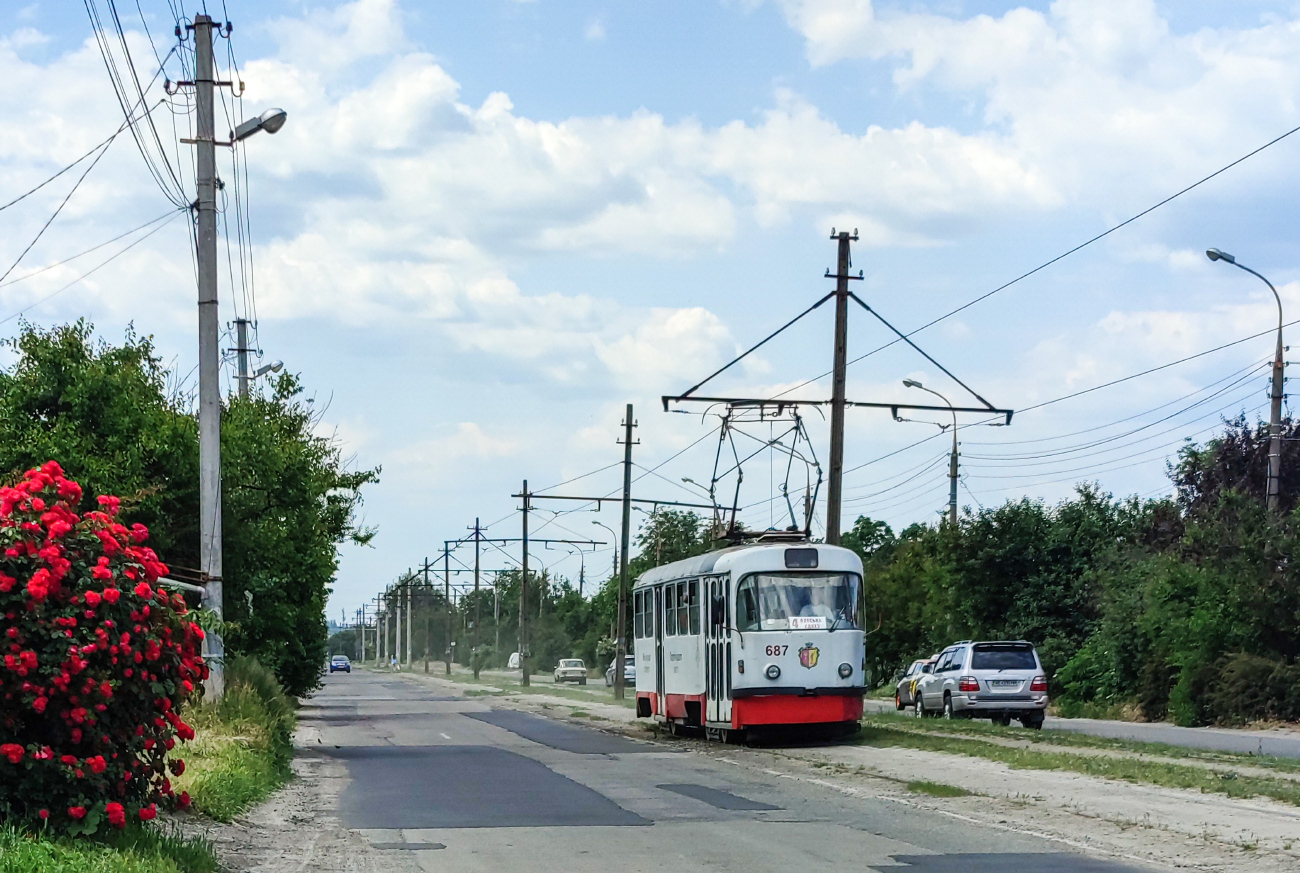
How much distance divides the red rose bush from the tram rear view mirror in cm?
1595

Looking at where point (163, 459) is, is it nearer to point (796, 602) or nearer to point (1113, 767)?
point (796, 602)

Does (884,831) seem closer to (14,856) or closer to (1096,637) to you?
(14,856)

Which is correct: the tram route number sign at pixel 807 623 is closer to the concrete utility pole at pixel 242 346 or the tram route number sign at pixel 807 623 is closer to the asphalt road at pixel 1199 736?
the asphalt road at pixel 1199 736

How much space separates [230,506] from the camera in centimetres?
2603

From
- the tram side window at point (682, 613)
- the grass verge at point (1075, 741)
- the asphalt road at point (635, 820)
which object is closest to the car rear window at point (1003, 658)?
the grass verge at point (1075, 741)

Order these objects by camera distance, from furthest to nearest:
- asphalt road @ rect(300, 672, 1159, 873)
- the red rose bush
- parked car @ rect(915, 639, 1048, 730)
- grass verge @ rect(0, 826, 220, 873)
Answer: parked car @ rect(915, 639, 1048, 730) → asphalt road @ rect(300, 672, 1159, 873) → the red rose bush → grass verge @ rect(0, 826, 220, 873)

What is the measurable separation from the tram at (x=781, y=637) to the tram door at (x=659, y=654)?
3619 mm

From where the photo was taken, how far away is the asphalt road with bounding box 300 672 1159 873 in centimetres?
1196

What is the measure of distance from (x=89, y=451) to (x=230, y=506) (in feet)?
11.2

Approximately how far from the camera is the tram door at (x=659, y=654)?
102 ft

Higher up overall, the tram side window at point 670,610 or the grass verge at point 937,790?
the tram side window at point 670,610

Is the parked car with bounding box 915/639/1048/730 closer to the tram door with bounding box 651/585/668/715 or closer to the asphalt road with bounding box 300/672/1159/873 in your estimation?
the tram door with bounding box 651/585/668/715

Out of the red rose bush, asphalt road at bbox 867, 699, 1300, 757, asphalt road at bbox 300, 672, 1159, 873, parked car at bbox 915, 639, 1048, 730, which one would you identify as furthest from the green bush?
the red rose bush

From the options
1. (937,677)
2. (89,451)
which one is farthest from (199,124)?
(937,677)
